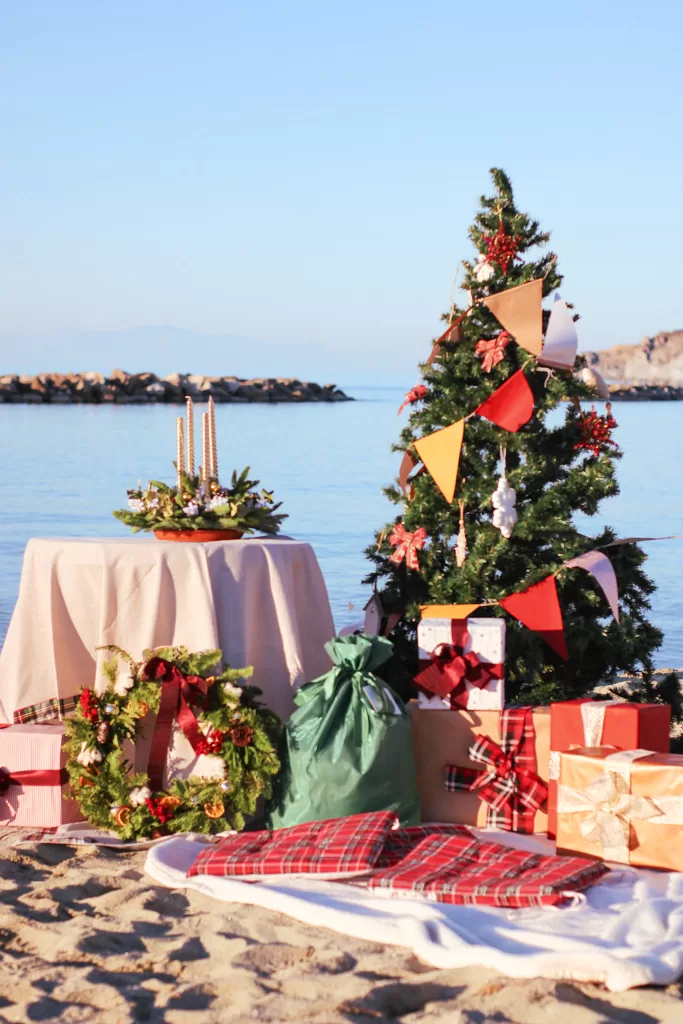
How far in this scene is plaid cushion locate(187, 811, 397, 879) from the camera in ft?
12.6

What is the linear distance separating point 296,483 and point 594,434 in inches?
602

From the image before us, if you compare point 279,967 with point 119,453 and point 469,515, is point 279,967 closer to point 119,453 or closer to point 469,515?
point 469,515

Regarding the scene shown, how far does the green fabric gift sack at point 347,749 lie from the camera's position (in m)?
4.25

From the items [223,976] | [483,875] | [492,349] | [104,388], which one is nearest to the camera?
[223,976]

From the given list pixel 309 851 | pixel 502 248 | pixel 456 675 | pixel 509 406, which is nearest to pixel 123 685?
pixel 309 851

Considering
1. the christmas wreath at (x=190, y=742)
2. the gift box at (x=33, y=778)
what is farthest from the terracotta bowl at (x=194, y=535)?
the gift box at (x=33, y=778)

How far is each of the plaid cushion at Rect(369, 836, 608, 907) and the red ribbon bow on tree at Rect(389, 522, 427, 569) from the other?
1312mm

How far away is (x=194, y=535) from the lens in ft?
15.6

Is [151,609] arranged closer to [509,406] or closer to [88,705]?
[88,705]

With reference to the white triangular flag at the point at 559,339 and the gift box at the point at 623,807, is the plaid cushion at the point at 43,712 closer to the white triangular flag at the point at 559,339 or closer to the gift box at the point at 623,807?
the gift box at the point at 623,807

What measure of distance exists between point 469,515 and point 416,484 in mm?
258

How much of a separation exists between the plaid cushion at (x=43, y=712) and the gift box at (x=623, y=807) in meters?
1.84

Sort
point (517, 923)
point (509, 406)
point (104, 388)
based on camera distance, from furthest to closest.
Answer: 1. point (104, 388)
2. point (509, 406)
3. point (517, 923)

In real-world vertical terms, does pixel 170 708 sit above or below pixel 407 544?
below
